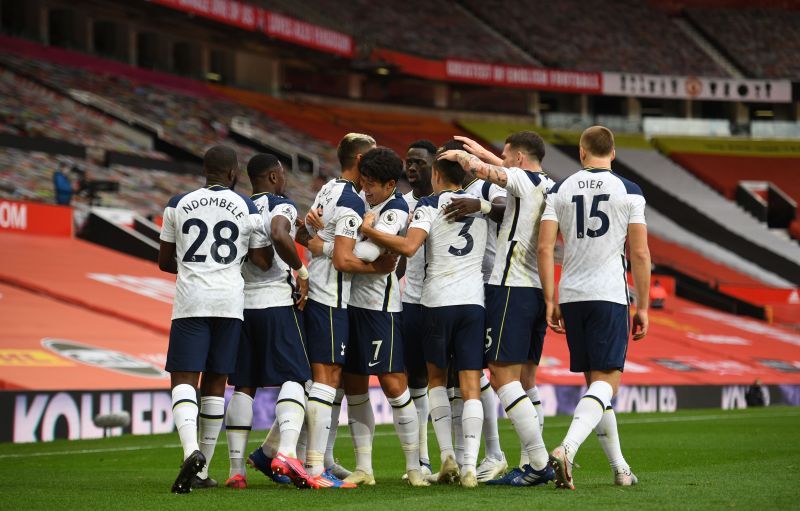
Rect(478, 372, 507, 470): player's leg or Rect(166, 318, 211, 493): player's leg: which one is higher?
Rect(166, 318, 211, 493): player's leg

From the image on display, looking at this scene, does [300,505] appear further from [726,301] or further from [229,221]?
[726,301]

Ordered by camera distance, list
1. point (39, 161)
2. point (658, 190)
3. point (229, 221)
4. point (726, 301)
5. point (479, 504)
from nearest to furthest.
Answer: point (479, 504)
point (229, 221)
point (39, 161)
point (726, 301)
point (658, 190)

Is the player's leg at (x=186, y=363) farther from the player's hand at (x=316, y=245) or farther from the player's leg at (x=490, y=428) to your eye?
the player's leg at (x=490, y=428)

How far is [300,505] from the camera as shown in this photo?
249 inches

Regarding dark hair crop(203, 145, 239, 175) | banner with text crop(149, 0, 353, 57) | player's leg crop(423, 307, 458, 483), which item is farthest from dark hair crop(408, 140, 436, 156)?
banner with text crop(149, 0, 353, 57)

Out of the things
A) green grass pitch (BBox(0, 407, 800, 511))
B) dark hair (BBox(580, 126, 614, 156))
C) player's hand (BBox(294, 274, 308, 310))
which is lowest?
green grass pitch (BBox(0, 407, 800, 511))

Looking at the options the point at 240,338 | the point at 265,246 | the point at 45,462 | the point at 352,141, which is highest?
the point at 352,141

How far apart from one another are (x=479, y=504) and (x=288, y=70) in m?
42.5

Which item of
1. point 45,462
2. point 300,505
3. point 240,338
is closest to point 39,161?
point 45,462

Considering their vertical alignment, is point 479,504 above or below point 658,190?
below

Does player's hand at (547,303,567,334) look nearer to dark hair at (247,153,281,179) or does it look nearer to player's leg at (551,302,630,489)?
player's leg at (551,302,630,489)

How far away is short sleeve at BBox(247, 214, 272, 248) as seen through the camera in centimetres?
763

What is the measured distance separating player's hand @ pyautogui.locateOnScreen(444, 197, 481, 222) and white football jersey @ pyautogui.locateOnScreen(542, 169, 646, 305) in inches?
23.2

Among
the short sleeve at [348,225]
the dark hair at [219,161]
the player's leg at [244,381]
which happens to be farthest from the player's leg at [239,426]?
the dark hair at [219,161]
